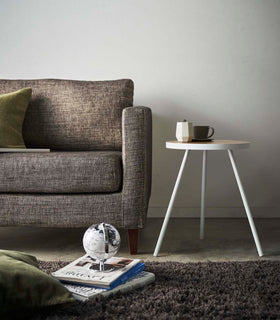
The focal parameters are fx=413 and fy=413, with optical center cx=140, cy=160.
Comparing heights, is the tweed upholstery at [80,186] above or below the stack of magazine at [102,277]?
above

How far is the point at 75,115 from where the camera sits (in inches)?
89.9

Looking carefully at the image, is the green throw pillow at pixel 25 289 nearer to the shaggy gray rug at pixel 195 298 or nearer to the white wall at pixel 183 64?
the shaggy gray rug at pixel 195 298

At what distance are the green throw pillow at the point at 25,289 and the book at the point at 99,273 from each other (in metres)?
0.11

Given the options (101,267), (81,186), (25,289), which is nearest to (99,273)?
(101,267)

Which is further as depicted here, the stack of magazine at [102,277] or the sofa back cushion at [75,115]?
the sofa back cushion at [75,115]

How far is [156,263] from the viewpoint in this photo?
1.56 m

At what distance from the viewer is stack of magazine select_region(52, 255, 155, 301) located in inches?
47.5

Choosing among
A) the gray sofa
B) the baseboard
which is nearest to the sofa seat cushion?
the gray sofa

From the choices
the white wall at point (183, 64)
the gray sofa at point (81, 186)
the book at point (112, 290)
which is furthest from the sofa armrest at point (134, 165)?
the white wall at point (183, 64)

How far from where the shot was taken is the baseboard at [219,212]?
2.65 metres

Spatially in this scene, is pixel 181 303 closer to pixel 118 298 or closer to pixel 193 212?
pixel 118 298

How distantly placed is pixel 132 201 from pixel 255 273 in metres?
0.59

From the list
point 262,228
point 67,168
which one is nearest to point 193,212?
point 262,228

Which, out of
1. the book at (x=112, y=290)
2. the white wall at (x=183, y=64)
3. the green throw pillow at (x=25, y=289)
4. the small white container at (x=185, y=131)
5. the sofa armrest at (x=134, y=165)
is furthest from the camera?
the white wall at (x=183, y=64)
